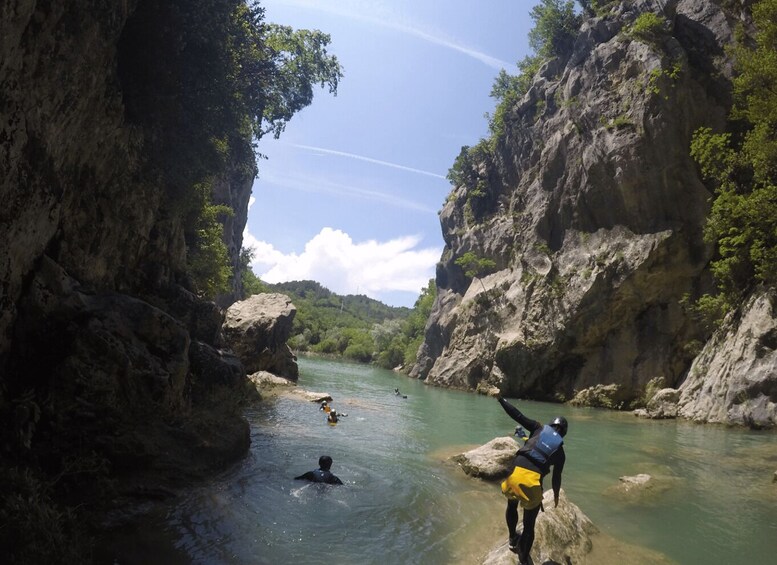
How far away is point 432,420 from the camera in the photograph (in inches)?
853

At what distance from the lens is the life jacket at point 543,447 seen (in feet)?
21.5

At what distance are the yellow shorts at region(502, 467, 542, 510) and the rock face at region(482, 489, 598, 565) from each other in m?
0.80

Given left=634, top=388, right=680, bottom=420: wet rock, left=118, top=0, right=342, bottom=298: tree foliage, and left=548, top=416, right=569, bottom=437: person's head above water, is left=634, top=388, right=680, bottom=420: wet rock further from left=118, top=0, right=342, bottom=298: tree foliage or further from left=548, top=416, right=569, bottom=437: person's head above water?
left=118, top=0, right=342, bottom=298: tree foliage

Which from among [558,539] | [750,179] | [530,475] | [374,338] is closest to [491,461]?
[558,539]

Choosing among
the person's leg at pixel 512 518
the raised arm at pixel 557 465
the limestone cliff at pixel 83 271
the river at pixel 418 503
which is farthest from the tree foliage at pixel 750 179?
the limestone cliff at pixel 83 271

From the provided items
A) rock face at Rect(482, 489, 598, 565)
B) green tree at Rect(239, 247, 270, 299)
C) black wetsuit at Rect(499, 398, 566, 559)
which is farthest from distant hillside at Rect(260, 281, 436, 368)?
black wetsuit at Rect(499, 398, 566, 559)

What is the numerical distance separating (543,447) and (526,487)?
60cm

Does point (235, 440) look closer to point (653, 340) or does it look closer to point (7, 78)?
point (7, 78)

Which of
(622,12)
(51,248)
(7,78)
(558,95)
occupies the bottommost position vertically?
(51,248)

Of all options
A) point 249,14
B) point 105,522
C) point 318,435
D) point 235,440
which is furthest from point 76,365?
point 249,14

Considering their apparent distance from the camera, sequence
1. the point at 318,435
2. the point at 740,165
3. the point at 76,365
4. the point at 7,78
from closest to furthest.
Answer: the point at 7,78 → the point at 76,365 → the point at 318,435 → the point at 740,165

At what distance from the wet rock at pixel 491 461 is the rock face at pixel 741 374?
1274cm

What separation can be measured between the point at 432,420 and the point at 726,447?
10732 mm

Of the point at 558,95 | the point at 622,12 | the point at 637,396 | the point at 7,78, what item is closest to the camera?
the point at 7,78
